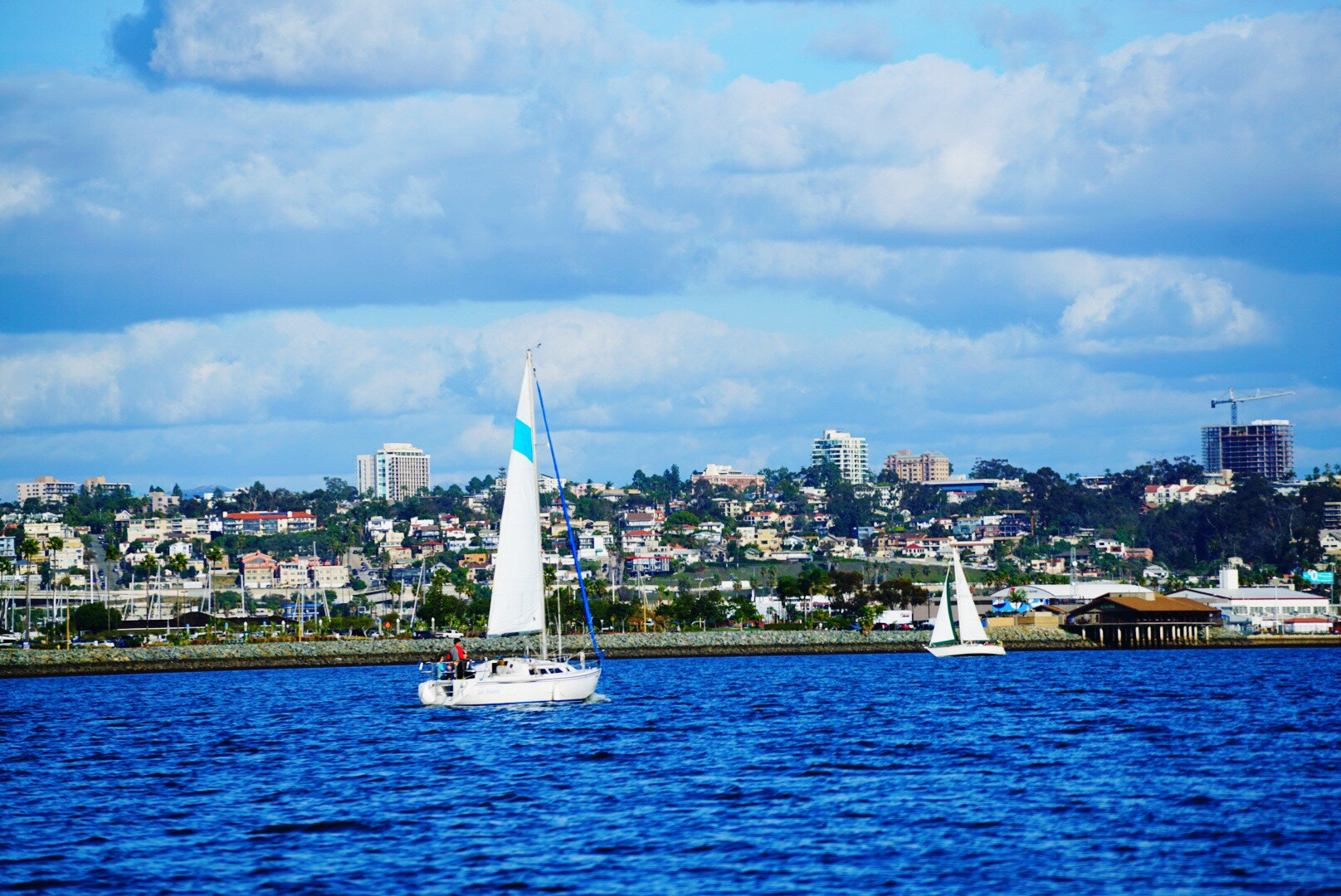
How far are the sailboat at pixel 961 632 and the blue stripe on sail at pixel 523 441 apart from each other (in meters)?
77.4

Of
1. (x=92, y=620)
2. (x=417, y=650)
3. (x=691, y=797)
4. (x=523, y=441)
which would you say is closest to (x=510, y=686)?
(x=523, y=441)

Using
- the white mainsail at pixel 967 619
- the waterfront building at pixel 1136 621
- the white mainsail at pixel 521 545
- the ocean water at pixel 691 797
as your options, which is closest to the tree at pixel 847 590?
the waterfront building at pixel 1136 621

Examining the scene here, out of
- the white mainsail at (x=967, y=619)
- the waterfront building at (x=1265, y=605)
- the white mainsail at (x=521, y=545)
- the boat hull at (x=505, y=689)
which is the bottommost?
the waterfront building at (x=1265, y=605)

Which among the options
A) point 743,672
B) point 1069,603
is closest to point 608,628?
point 1069,603

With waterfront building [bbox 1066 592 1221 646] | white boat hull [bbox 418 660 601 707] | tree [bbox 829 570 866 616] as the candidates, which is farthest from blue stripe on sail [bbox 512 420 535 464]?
tree [bbox 829 570 866 616]

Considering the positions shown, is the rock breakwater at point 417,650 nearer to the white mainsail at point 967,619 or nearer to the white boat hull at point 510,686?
the white mainsail at point 967,619

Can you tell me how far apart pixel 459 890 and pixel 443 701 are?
33.1 metres

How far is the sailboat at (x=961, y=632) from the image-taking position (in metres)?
131

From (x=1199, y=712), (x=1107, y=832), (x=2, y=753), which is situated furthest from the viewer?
(x=1199, y=712)

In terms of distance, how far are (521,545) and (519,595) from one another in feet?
6.19

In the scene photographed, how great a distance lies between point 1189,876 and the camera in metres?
26.5

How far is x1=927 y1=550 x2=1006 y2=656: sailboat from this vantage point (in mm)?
131000

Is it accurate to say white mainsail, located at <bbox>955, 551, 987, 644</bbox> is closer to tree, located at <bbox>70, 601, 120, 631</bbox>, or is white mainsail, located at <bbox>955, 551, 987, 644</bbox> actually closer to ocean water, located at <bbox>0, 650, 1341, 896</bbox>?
ocean water, located at <bbox>0, 650, 1341, 896</bbox>

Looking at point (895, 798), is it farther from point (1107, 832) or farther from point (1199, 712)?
point (1199, 712)
